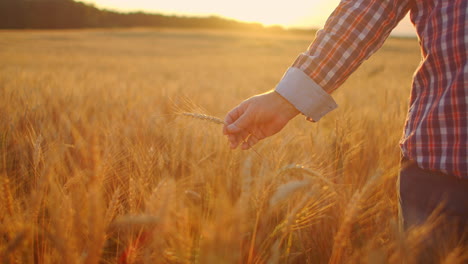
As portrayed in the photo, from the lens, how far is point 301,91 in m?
0.84

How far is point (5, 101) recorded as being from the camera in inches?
58.9

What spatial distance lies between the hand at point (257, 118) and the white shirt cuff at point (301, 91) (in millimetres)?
28

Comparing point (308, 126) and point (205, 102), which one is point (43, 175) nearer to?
point (308, 126)

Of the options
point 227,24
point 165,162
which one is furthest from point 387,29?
point 227,24

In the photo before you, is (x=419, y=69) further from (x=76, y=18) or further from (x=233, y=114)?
(x=76, y=18)

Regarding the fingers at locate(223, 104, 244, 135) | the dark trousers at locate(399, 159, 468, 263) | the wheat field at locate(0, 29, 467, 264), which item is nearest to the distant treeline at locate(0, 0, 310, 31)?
the wheat field at locate(0, 29, 467, 264)

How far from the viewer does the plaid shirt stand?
0.67 metres

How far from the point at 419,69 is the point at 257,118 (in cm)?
43

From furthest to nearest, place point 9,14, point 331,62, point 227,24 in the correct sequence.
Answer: point 227,24, point 9,14, point 331,62

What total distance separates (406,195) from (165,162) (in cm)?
67

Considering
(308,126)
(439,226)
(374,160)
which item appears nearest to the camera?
(439,226)

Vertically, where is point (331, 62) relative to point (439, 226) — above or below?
above

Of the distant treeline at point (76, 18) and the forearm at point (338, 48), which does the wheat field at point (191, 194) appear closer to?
the forearm at point (338, 48)

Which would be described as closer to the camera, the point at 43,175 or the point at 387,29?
the point at 43,175
